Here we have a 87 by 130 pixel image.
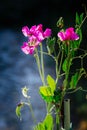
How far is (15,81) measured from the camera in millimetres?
2449

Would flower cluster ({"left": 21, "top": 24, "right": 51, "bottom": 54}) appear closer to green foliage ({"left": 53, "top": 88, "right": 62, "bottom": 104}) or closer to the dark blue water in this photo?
green foliage ({"left": 53, "top": 88, "right": 62, "bottom": 104})

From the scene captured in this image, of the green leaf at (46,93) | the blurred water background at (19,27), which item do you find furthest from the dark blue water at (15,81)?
the green leaf at (46,93)

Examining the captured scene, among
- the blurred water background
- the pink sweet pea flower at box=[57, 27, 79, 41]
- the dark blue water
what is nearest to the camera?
the pink sweet pea flower at box=[57, 27, 79, 41]

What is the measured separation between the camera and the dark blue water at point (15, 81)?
2271mm

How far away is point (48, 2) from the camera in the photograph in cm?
256

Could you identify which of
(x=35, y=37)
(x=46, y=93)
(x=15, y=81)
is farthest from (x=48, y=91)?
(x=15, y=81)

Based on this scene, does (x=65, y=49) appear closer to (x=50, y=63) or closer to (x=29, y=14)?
(x=50, y=63)

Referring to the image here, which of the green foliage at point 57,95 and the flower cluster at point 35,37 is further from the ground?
the flower cluster at point 35,37

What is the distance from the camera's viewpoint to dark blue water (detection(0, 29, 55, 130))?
227 centimetres

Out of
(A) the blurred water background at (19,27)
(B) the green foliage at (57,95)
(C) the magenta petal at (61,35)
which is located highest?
(A) the blurred water background at (19,27)

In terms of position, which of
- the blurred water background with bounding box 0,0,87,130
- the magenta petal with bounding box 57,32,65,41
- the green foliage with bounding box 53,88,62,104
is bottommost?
the green foliage with bounding box 53,88,62,104

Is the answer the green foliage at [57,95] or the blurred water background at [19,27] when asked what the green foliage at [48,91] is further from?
the blurred water background at [19,27]

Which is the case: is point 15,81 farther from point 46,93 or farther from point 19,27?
point 46,93

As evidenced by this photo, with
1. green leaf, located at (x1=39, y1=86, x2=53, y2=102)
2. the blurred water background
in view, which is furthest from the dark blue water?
green leaf, located at (x1=39, y1=86, x2=53, y2=102)
